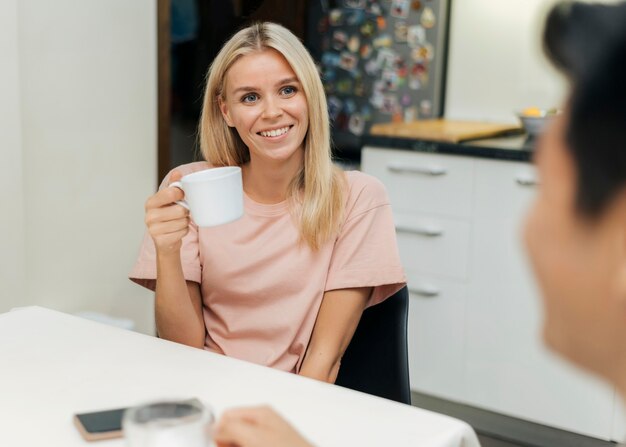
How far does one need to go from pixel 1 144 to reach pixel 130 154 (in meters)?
0.56

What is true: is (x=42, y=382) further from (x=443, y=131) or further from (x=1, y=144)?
(x=443, y=131)

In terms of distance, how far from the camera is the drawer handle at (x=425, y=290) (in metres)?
2.99

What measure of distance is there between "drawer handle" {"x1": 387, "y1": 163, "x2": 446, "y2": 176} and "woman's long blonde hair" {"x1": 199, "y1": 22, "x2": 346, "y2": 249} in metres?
1.18

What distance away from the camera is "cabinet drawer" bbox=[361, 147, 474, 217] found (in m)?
2.90

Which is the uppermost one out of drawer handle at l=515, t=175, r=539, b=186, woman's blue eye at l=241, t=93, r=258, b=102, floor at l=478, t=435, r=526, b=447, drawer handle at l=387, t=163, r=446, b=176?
woman's blue eye at l=241, t=93, r=258, b=102

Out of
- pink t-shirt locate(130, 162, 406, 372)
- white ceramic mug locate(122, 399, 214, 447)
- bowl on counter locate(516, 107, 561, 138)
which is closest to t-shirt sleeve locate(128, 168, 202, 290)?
pink t-shirt locate(130, 162, 406, 372)

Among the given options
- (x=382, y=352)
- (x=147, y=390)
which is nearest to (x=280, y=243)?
(x=382, y=352)

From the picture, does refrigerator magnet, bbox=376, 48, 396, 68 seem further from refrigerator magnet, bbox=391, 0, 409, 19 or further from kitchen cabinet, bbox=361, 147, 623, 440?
kitchen cabinet, bbox=361, 147, 623, 440

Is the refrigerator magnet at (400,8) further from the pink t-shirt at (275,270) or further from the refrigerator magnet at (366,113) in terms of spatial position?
the pink t-shirt at (275,270)

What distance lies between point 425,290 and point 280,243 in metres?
1.33

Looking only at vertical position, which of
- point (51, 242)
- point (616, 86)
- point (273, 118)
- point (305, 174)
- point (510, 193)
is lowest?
point (51, 242)

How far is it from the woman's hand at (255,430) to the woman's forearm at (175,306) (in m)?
0.66

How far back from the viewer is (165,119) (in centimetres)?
319

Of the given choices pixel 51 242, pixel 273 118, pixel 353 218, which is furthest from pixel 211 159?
pixel 51 242
